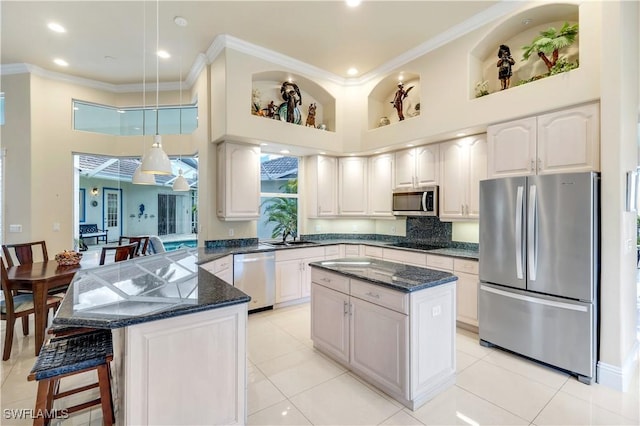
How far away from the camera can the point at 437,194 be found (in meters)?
4.18

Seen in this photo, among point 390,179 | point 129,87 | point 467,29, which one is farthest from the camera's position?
point 129,87

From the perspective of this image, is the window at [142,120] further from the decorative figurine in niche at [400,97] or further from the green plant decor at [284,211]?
the decorative figurine in niche at [400,97]

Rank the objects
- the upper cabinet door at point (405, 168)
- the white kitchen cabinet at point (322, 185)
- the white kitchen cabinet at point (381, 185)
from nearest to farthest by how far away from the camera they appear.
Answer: the upper cabinet door at point (405, 168) < the white kitchen cabinet at point (381, 185) < the white kitchen cabinet at point (322, 185)

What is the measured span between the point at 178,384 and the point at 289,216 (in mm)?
3820

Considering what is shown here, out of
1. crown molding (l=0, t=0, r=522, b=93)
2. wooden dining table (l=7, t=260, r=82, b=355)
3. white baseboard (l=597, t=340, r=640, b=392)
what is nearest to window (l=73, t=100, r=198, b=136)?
crown molding (l=0, t=0, r=522, b=93)

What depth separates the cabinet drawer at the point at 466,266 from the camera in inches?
135

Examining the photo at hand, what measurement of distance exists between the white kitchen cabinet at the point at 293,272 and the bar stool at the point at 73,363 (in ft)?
8.43

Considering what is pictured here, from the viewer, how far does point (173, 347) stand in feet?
5.28

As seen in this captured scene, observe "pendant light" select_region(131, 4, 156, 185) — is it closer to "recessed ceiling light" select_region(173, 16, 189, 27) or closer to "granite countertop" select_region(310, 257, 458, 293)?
"recessed ceiling light" select_region(173, 16, 189, 27)

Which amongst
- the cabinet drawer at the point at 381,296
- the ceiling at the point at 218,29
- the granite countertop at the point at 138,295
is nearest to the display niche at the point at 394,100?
the ceiling at the point at 218,29

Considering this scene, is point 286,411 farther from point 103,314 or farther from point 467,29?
point 467,29

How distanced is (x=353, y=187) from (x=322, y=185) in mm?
546

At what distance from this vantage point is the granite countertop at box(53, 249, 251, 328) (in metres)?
Answer: 1.49

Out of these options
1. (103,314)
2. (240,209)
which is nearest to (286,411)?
(103,314)
